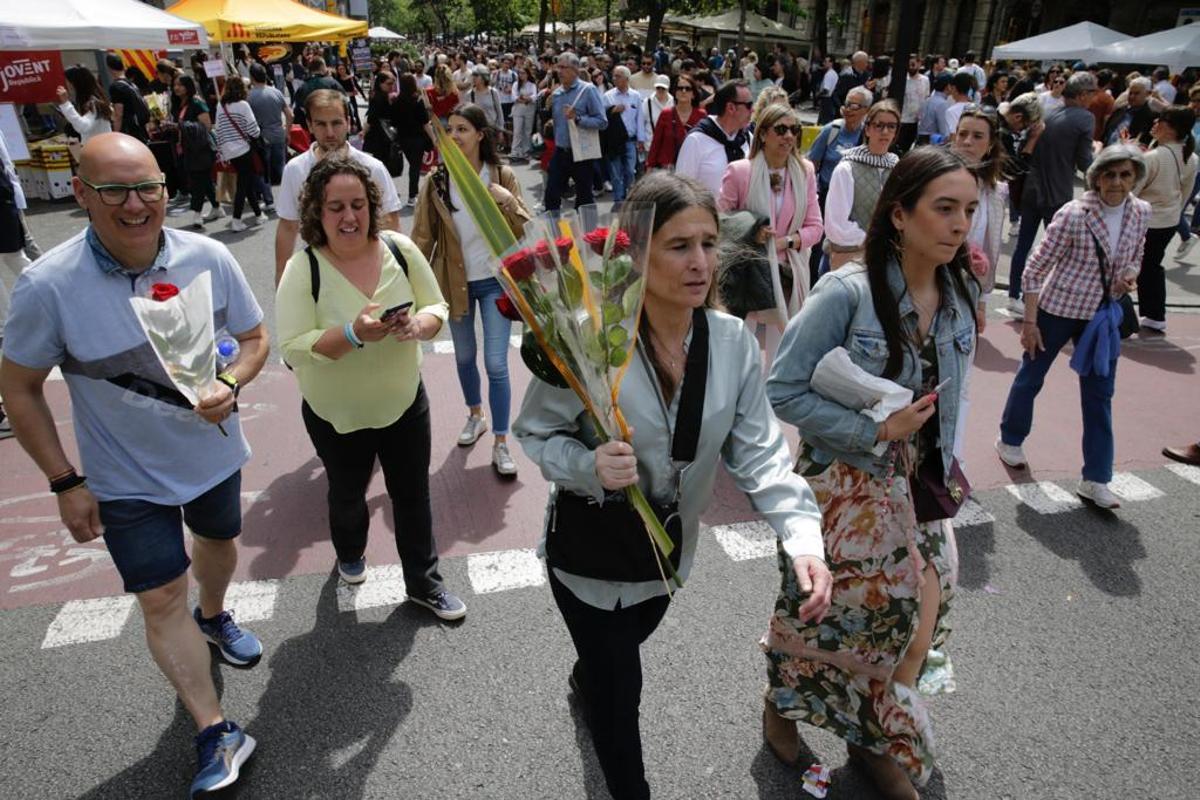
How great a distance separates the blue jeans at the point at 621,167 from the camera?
11578mm

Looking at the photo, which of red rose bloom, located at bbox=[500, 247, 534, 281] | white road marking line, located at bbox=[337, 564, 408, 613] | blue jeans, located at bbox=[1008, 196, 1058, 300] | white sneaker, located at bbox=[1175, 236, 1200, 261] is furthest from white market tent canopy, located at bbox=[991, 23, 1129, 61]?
red rose bloom, located at bbox=[500, 247, 534, 281]

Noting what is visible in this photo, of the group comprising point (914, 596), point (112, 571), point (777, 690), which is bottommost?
point (112, 571)

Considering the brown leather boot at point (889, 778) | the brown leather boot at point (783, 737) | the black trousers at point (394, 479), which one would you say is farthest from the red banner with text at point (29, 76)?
the brown leather boot at point (889, 778)

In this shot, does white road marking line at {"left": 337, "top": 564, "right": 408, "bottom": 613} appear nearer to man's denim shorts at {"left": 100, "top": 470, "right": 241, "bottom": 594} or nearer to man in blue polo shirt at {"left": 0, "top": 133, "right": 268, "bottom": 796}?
man in blue polo shirt at {"left": 0, "top": 133, "right": 268, "bottom": 796}

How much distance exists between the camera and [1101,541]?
4.17m

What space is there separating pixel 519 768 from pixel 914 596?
1421 mm

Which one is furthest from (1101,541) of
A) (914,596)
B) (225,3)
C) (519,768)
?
(225,3)

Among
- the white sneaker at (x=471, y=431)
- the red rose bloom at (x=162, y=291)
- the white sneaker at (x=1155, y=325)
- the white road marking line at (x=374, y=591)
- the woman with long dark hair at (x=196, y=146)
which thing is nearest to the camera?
the red rose bloom at (x=162, y=291)

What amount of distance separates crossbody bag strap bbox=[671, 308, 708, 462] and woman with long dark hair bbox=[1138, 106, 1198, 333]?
21.4ft

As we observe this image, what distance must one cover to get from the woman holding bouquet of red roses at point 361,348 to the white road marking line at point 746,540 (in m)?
1.37

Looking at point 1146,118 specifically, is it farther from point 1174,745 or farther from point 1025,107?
point 1174,745

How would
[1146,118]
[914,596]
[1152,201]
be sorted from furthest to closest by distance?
[1146,118]
[1152,201]
[914,596]

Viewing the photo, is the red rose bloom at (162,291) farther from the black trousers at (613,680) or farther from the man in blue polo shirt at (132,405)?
the black trousers at (613,680)

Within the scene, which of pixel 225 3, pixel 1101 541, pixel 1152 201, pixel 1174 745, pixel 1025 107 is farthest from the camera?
pixel 225 3
